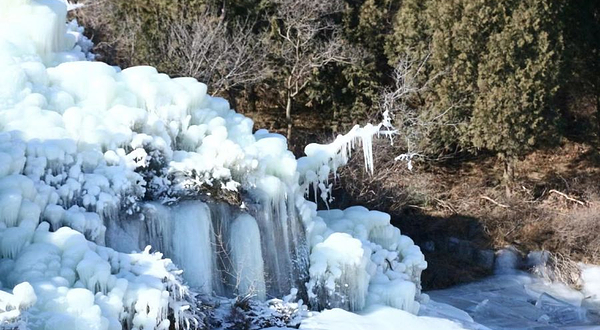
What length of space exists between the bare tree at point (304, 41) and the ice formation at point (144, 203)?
606 cm

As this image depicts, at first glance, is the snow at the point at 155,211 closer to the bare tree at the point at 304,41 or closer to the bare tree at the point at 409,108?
the bare tree at the point at 409,108

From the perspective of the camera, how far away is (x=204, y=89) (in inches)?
508

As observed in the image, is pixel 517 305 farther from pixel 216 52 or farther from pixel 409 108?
pixel 216 52

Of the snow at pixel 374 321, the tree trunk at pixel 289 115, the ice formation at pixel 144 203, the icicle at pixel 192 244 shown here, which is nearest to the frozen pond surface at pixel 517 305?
the snow at pixel 374 321

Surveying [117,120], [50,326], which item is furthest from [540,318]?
[50,326]

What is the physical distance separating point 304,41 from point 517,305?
7.01 meters

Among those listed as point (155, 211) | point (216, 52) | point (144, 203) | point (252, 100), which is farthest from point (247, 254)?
point (252, 100)

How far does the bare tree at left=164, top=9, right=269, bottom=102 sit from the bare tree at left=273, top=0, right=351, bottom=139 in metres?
0.61

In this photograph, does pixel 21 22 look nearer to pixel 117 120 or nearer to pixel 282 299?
pixel 117 120

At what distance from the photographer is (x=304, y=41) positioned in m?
19.8

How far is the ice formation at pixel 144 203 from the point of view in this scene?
9922mm

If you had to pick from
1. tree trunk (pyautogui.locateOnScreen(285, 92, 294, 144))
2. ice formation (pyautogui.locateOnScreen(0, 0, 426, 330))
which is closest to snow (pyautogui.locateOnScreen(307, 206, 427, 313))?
ice formation (pyautogui.locateOnScreen(0, 0, 426, 330))

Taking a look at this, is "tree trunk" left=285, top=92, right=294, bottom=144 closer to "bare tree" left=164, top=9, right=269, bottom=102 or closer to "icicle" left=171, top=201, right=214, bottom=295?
"bare tree" left=164, top=9, right=269, bottom=102

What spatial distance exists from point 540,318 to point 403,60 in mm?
6937
